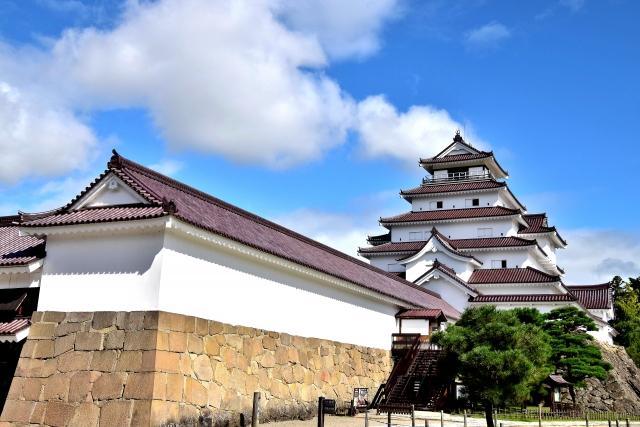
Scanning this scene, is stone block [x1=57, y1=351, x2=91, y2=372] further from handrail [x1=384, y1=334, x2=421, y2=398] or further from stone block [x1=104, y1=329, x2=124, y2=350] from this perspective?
handrail [x1=384, y1=334, x2=421, y2=398]

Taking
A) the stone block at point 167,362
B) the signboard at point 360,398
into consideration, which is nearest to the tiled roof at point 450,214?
the signboard at point 360,398

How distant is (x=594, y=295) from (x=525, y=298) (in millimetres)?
10088

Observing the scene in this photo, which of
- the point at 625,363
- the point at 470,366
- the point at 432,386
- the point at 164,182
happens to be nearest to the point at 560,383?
the point at 432,386

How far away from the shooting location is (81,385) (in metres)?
14.2

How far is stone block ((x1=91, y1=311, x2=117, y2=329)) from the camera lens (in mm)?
14496

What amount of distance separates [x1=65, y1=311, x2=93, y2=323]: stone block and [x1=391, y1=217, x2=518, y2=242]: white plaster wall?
3227cm

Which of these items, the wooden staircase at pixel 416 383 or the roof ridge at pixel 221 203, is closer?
the roof ridge at pixel 221 203

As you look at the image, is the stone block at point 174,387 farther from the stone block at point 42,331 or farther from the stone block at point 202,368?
the stone block at point 42,331

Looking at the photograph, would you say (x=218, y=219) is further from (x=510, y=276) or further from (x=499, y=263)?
(x=499, y=263)

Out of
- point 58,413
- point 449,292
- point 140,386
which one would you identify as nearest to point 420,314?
point 449,292

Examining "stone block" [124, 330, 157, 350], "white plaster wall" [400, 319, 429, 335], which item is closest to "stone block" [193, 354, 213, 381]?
"stone block" [124, 330, 157, 350]

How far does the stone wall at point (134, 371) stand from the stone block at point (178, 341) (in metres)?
0.02

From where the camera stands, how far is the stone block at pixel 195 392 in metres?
14.3

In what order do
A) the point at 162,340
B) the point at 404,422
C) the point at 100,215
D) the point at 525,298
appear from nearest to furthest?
the point at 162,340, the point at 100,215, the point at 404,422, the point at 525,298
